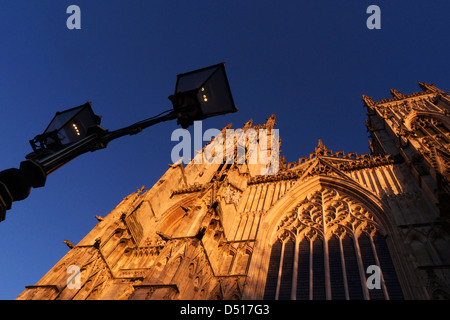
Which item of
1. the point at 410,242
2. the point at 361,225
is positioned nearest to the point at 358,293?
the point at 410,242

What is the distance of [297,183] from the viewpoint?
52.9 ft

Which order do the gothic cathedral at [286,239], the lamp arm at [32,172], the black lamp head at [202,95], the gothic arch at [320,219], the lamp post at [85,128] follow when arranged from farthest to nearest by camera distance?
the gothic arch at [320,219]
the gothic cathedral at [286,239]
the black lamp head at [202,95]
the lamp post at [85,128]
the lamp arm at [32,172]

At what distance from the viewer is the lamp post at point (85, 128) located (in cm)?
309

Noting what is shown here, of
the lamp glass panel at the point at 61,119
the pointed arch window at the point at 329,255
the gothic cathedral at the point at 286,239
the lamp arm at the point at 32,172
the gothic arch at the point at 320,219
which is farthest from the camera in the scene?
the gothic arch at the point at 320,219

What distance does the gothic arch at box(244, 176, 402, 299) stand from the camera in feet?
38.5

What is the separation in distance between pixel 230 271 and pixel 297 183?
6822 mm

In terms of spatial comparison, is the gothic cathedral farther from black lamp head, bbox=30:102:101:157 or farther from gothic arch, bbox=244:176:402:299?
black lamp head, bbox=30:102:101:157

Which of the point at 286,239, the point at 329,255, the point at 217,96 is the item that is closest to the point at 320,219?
the point at 286,239

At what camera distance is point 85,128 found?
184 inches

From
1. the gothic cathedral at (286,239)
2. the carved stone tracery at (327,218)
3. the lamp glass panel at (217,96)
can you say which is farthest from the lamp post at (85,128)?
the carved stone tracery at (327,218)

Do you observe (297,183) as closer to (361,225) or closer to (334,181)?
(334,181)

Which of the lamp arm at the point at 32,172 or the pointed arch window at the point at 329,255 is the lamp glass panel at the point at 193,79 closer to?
the lamp arm at the point at 32,172

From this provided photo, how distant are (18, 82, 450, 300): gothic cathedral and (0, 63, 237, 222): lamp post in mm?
4388

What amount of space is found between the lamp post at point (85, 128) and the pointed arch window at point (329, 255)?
7.44 m
